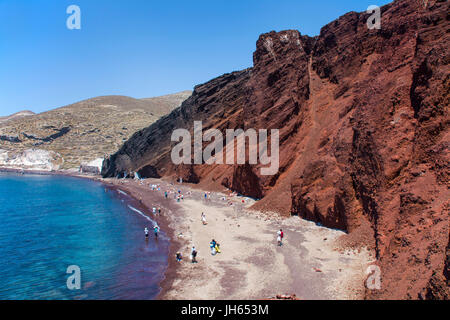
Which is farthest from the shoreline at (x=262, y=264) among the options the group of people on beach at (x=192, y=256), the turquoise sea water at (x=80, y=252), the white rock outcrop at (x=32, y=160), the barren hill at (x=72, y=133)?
the white rock outcrop at (x=32, y=160)

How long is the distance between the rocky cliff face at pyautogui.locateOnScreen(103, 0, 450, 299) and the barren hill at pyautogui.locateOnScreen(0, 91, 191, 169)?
97138 mm

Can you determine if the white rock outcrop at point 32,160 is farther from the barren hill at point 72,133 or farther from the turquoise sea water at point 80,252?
the turquoise sea water at point 80,252

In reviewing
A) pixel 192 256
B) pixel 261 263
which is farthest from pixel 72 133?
pixel 261 263

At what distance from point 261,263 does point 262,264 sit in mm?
176

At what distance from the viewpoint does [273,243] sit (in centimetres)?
2048

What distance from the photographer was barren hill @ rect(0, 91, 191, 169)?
121375 millimetres

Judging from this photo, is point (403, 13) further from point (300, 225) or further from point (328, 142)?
point (300, 225)

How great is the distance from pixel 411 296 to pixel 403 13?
2506 cm

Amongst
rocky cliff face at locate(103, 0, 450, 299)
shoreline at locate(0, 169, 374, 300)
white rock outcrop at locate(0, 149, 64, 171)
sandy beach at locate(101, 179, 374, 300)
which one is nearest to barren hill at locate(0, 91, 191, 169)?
white rock outcrop at locate(0, 149, 64, 171)

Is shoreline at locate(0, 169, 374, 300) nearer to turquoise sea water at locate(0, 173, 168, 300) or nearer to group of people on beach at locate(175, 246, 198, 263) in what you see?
group of people on beach at locate(175, 246, 198, 263)

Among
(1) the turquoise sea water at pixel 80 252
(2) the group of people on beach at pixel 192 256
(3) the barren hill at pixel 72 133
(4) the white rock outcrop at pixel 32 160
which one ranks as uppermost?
(3) the barren hill at pixel 72 133

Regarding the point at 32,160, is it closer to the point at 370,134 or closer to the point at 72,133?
the point at 72,133

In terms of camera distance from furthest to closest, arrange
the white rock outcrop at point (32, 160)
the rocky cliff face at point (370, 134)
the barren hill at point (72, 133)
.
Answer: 1. the barren hill at point (72, 133)
2. the white rock outcrop at point (32, 160)
3. the rocky cliff face at point (370, 134)

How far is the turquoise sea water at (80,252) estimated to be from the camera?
17036mm
